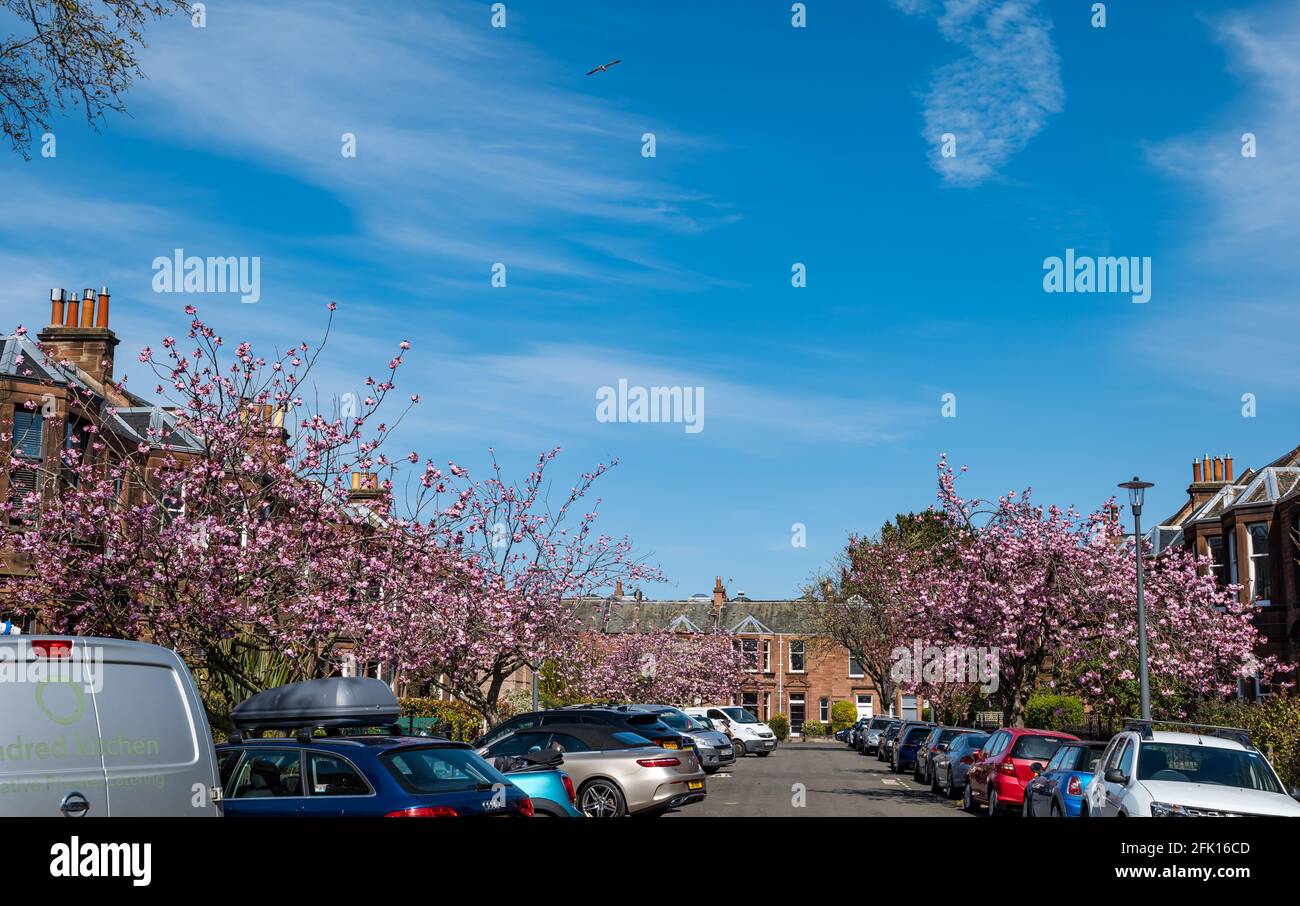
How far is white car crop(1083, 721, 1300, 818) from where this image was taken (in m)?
11.3

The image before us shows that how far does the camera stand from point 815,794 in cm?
2641

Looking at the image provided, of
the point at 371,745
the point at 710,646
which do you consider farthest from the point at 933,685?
the point at 371,745

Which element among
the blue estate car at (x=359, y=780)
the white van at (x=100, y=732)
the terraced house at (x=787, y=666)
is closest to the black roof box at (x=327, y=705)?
the blue estate car at (x=359, y=780)

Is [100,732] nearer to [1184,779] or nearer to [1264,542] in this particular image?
[1184,779]

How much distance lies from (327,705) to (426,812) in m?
4.13

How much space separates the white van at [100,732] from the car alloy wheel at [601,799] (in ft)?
36.5

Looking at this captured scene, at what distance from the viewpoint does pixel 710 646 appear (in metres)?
69.4

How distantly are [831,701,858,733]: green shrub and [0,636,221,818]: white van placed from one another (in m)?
77.9

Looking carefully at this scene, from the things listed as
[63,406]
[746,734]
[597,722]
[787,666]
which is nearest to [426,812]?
[597,722]

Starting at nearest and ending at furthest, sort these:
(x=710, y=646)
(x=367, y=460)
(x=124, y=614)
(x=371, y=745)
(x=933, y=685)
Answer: (x=371, y=745) < (x=124, y=614) < (x=367, y=460) < (x=933, y=685) < (x=710, y=646)

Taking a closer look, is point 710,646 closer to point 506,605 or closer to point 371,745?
point 506,605

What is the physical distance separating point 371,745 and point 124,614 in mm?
8954

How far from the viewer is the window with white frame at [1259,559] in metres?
38.8

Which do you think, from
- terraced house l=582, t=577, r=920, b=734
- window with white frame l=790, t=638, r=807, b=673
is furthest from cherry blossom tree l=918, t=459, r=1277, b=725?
window with white frame l=790, t=638, r=807, b=673
